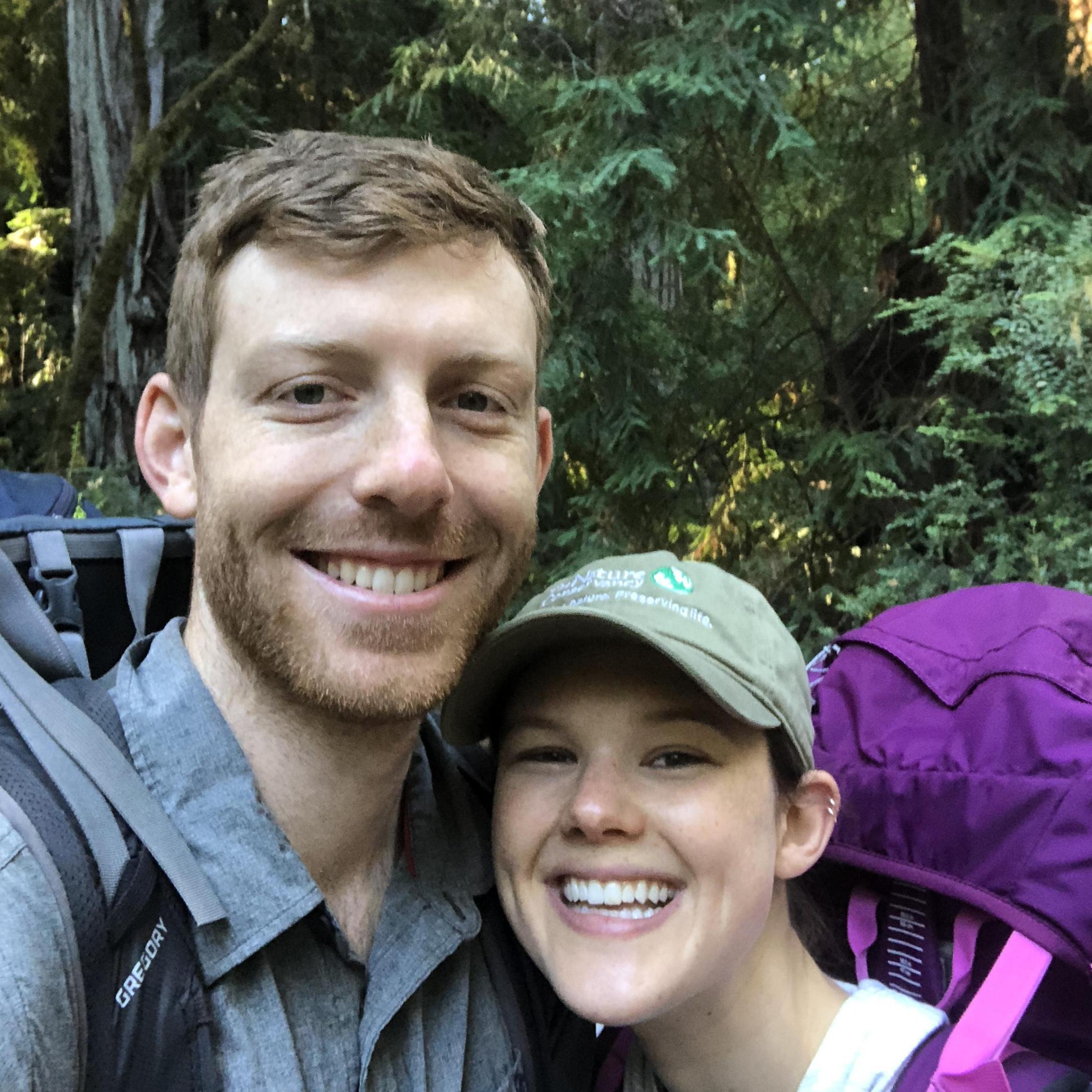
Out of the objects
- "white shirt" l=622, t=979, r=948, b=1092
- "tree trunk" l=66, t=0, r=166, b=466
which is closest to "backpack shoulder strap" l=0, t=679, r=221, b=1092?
"white shirt" l=622, t=979, r=948, b=1092

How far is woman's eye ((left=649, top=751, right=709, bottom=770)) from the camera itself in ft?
4.69

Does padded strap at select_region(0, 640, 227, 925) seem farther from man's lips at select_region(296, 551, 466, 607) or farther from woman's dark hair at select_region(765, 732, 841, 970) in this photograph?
woman's dark hair at select_region(765, 732, 841, 970)

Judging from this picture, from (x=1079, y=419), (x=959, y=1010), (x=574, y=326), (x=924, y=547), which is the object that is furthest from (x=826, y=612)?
(x=959, y=1010)

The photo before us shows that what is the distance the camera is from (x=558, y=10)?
4121mm

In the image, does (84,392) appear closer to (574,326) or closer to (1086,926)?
(574,326)

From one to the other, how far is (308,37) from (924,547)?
4292mm

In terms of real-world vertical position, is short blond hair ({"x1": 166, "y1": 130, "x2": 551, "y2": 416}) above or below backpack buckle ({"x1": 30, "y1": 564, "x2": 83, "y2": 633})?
above

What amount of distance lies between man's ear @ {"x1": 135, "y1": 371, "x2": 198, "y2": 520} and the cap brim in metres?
0.52

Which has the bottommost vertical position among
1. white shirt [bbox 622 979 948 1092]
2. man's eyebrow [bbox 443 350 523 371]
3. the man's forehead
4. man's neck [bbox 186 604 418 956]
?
white shirt [bbox 622 979 948 1092]

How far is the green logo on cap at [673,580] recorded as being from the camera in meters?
1.49

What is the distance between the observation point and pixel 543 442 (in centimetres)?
197

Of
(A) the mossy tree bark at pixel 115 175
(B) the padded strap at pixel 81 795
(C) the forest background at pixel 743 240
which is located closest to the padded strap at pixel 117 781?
(B) the padded strap at pixel 81 795

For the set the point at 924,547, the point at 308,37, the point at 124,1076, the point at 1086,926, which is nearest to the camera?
the point at 124,1076

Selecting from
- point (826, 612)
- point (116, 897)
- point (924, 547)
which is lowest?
point (826, 612)
